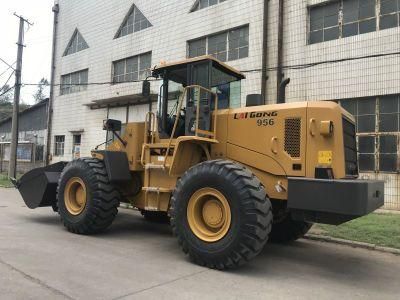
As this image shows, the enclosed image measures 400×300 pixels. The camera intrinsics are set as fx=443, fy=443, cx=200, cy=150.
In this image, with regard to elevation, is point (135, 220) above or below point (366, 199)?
below

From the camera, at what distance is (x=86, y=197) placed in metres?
8.45

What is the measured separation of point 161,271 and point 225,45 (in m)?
13.5

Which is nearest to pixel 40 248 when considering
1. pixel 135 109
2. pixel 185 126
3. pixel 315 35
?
pixel 185 126

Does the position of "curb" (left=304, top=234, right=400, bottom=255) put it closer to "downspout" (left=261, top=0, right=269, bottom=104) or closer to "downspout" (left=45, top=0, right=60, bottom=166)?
"downspout" (left=261, top=0, right=269, bottom=104)

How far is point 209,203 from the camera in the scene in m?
6.74

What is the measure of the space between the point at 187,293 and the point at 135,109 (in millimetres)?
17644

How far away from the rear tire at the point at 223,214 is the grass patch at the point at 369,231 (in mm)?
3485

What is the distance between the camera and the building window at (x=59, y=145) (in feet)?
87.9

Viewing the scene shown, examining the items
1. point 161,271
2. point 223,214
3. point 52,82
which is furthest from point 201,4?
point 161,271

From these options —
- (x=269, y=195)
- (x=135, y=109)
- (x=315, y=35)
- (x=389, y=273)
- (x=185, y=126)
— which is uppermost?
(x=315, y=35)

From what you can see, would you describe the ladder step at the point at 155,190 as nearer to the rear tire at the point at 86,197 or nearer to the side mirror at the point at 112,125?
the rear tire at the point at 86,197

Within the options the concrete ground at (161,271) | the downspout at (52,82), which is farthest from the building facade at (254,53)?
the concrete ground at (161,271)

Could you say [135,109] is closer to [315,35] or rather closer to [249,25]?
[249,25]

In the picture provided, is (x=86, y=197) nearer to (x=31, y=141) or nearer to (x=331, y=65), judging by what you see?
(x=331, y=65)
